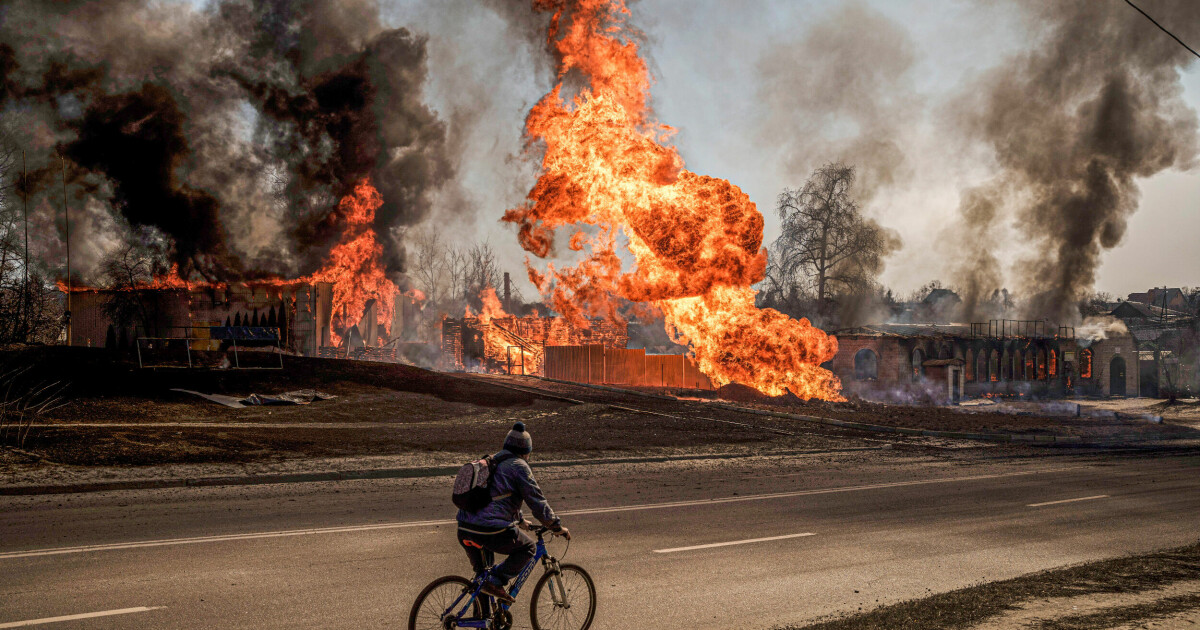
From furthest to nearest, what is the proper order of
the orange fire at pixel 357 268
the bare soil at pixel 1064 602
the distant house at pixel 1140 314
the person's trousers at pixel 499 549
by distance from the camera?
1. the distant house at pixel 1140 314
2. the orange fire at pixel 357 268
3. the bare soil at pixel 1064 602
4. the person's trousers at pixel 499 549

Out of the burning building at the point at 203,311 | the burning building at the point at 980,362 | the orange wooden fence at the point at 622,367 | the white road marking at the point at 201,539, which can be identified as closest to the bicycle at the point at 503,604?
the white road marking at the point at 201,539

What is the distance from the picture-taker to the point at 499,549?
5.22m

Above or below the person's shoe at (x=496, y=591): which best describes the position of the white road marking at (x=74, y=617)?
below

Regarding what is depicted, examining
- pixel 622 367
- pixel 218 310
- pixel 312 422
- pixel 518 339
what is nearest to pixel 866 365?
pixel 622 367

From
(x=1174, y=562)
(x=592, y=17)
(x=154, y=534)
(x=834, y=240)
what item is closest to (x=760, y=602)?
(x=1174, y=562)

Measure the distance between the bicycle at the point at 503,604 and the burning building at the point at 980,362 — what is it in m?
40.2

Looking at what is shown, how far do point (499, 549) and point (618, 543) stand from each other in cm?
404

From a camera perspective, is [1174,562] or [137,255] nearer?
[1174,562]

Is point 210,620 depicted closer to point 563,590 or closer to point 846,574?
point 563,590

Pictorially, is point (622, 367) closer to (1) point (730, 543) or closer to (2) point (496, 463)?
(1) point (730, 543)

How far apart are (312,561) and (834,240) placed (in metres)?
51.0

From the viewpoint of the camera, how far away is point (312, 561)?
7.91 meters

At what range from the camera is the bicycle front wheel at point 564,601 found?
218 inches

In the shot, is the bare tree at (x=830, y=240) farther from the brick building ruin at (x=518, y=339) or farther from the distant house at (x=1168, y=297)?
the distant house at (x=1168, y=297)
